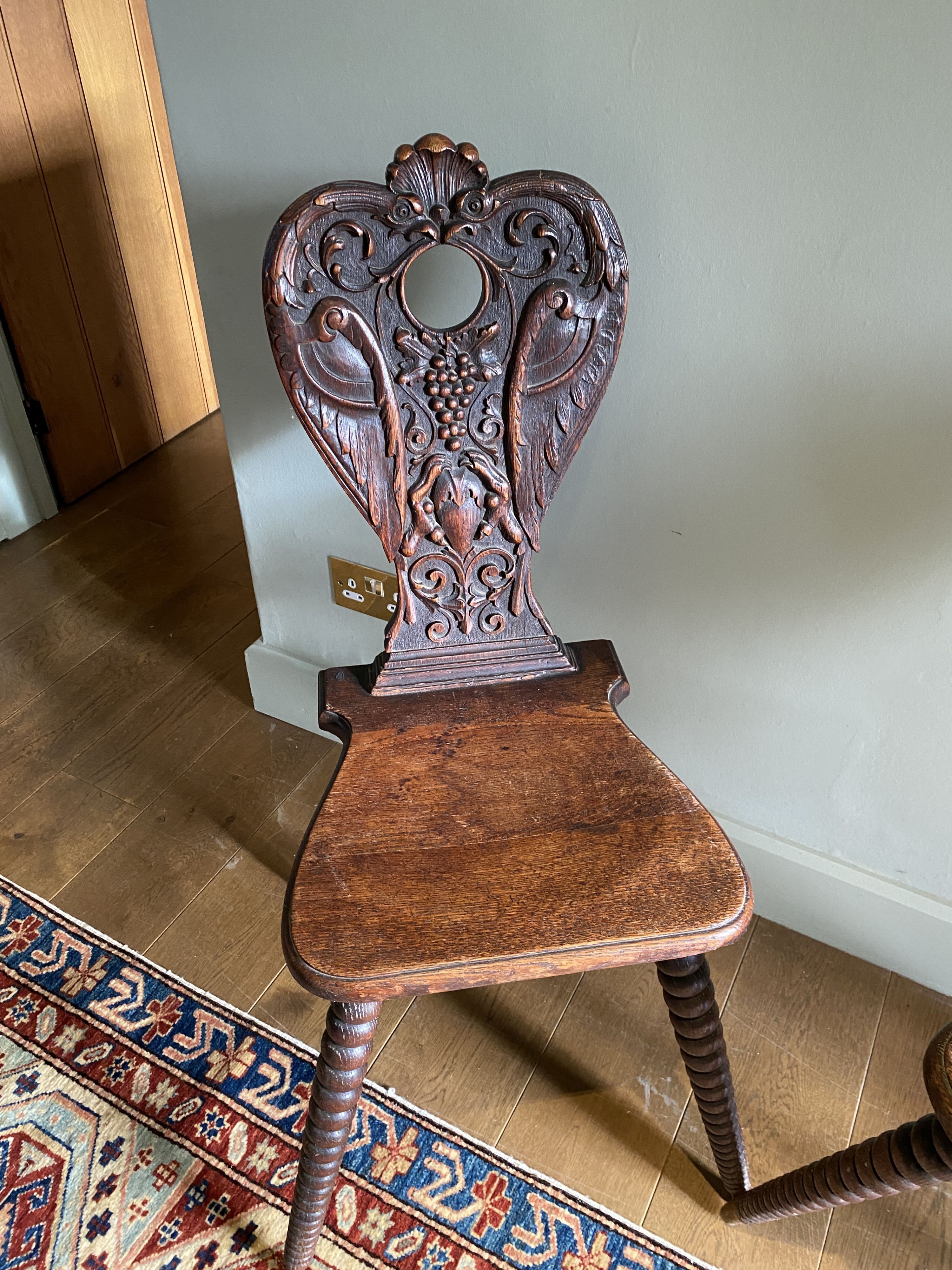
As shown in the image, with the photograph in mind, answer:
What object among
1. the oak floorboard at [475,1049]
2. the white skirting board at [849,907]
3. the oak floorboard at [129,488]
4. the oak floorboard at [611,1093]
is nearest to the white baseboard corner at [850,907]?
the white skirting board at [849,907]

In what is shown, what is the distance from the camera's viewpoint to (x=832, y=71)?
0.81m

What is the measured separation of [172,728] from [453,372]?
3.32 feet

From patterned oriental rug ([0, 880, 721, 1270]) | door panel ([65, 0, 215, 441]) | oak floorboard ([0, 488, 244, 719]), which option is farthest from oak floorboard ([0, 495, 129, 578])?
patterned oriental rug ([0, 880, 721, 1270])

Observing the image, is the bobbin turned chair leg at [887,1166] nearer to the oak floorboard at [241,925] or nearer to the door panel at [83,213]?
the oak floorboard at [241,925]

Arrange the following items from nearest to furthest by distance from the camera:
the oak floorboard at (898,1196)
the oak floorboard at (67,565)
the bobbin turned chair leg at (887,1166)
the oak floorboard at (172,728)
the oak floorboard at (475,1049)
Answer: the bobbin turned chair leg at (887,1166)
the oak floorboard at (898,1196)
the oak floorboard at (475,1049)
the oak floorboard at (172,728)
the oak floorboard at (67,565)

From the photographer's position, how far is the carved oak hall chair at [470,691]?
2.53 ft

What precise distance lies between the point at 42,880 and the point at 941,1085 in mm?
1233

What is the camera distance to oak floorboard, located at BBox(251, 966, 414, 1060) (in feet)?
3.90

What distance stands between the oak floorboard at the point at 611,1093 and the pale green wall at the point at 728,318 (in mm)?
287

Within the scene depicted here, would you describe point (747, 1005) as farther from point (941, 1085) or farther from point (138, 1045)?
point (138, 1045)

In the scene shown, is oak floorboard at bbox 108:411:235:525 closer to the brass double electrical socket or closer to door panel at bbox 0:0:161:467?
door panel at bbox 0:0:161:467

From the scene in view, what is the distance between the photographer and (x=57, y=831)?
1472 mm

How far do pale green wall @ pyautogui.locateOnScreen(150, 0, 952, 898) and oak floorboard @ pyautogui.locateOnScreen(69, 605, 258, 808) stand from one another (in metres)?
0.57

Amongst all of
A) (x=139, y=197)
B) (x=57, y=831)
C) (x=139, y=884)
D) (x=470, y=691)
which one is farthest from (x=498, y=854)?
(x=139, y=197)
